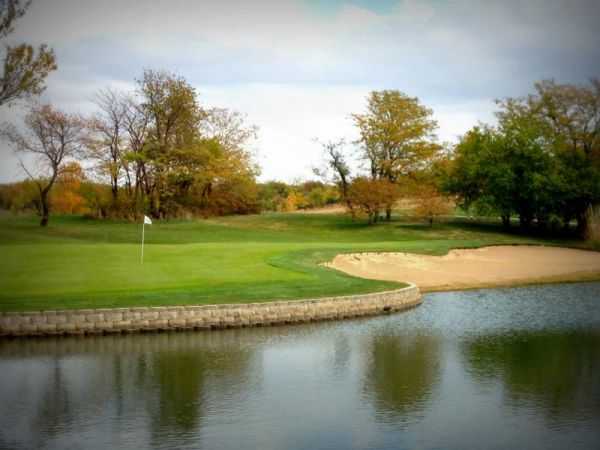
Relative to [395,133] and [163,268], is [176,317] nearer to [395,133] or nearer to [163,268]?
[163,268]

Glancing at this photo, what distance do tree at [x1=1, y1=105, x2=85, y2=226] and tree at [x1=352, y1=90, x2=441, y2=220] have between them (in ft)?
75.8

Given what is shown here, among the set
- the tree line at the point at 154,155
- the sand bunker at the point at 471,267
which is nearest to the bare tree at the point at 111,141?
the tree line at the point at 154,155

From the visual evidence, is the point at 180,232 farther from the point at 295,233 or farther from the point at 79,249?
the point at 79,249

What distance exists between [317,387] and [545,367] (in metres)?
5.65

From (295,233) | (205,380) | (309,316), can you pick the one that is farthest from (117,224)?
(205,380)

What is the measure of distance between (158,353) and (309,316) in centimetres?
591

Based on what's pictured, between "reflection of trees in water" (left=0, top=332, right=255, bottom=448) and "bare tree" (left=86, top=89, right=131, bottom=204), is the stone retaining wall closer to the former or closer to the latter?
"reflection of trees in water" (left=0, top=332, right=255, bottom=448)

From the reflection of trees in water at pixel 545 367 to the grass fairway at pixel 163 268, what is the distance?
697cm

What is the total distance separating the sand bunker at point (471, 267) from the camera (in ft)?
104

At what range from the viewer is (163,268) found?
2778cm

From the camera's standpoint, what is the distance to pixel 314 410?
13203mm

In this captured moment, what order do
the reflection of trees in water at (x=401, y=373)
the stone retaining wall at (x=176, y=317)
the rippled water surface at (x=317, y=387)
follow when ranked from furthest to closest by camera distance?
the stone retaining wall at (x=176, y=317), the reflection of trees in water at (x=401, y=373), the rippled water surface at (x=317, y=387)

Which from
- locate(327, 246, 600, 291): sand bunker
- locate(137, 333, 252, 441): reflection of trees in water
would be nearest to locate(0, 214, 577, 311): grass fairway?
locate(327, 246, 600, 291): sand bunker

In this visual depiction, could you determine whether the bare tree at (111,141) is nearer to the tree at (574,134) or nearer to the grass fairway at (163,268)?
the grass fairway at (163,268)
